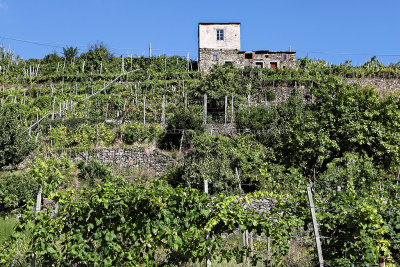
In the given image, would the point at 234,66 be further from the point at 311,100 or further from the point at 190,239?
the point at 190,239

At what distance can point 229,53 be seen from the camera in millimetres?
31859

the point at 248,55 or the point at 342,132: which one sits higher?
the point at 248,55

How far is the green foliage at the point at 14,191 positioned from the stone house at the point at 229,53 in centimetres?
1956

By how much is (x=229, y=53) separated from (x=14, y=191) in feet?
71.3

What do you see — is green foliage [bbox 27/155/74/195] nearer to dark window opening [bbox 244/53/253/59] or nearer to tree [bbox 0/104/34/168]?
tree [bbox 0/104/34/168]

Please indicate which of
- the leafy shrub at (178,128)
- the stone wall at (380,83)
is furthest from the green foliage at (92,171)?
the stone wall at (380,83)

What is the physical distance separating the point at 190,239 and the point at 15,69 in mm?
30901

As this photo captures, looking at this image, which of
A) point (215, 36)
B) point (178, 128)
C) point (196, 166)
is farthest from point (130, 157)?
point (215, 36)

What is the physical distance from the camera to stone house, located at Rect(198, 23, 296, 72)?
31.5 metres

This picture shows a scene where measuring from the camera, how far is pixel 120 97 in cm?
2584

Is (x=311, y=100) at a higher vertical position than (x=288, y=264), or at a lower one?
higher

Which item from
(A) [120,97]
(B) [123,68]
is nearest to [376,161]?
(A) [120,97]

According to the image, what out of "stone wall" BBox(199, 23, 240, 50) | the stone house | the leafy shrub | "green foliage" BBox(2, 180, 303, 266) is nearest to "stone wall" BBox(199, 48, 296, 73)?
the stone house

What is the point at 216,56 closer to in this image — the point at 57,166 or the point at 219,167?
the point at 57,166
